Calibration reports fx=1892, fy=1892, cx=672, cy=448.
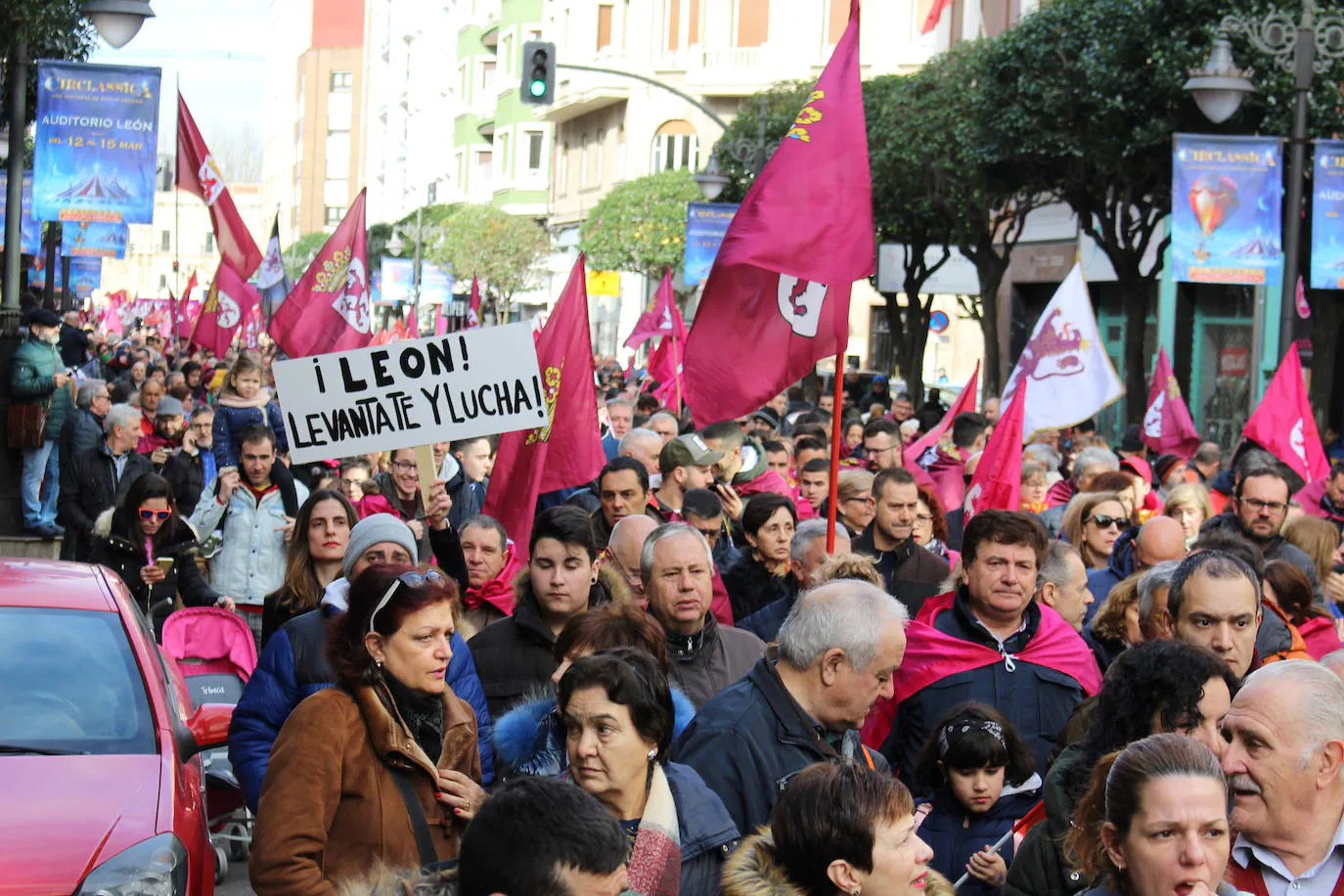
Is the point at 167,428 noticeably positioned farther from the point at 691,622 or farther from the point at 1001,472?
the point at 691,622

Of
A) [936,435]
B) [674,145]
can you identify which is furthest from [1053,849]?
[674,145]

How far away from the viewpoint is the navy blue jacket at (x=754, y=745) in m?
4.77

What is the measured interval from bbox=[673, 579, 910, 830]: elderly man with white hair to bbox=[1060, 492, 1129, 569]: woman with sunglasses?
449cm

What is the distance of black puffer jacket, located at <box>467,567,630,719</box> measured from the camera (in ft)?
21.2

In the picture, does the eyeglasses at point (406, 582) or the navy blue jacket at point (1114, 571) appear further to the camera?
the navy blue jacket at point (1114, 571)

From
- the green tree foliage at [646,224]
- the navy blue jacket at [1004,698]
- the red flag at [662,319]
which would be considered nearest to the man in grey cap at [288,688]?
the navy blue jacket at [1004,698]

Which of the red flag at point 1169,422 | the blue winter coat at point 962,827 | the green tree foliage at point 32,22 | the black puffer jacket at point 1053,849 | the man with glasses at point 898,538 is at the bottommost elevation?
the blue winter coat at point 962,827

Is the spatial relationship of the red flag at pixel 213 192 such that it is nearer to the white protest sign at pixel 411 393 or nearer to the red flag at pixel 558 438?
the red flag at pixel 558 438

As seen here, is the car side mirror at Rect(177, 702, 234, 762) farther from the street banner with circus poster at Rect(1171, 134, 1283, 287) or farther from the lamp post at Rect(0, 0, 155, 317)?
the street banner with circus poster at Rect(1171, 134, 1283, 287)

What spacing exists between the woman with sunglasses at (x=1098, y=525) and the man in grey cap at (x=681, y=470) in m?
1.94

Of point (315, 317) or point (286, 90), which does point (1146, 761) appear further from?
point (286, 90)

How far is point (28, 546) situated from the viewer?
48.8 feet

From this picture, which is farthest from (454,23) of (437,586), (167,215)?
(437,586)

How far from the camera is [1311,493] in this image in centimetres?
1264
